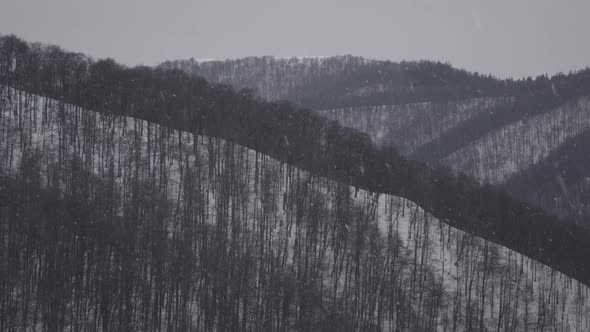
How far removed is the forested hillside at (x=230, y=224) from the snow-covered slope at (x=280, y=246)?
13.2 inches

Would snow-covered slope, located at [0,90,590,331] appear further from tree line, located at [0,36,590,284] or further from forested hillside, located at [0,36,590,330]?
tree line, located at [0,36,590,284]

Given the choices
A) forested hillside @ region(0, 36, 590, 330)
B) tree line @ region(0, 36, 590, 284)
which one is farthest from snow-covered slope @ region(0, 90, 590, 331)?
tree line @ region(0, 36, 590, 284)

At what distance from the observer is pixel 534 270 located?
9419 cm

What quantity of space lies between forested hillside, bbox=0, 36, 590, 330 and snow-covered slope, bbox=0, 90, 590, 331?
0.34m

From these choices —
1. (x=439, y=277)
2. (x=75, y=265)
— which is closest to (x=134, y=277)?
(x=75, y=265)

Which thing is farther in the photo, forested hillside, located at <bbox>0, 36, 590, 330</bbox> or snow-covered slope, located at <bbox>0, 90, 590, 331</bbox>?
snow-covered slope, located at <bbox>0, 90, 590, 331</bbox>

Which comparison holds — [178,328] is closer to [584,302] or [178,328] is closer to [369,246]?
[369,246]

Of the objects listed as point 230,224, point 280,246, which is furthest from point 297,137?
point 280,246

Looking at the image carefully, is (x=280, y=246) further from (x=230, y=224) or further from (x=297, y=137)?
(x=297, y=137)

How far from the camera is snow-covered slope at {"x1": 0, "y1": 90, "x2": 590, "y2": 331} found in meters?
74.6

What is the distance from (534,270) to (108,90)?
74924 mm

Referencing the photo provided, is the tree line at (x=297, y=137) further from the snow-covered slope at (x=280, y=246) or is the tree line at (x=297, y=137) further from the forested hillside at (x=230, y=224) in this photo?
the snow-covered slope at (x=280, y=246)

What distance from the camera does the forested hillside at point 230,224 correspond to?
7069 centimetres

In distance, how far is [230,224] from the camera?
3590 inches
